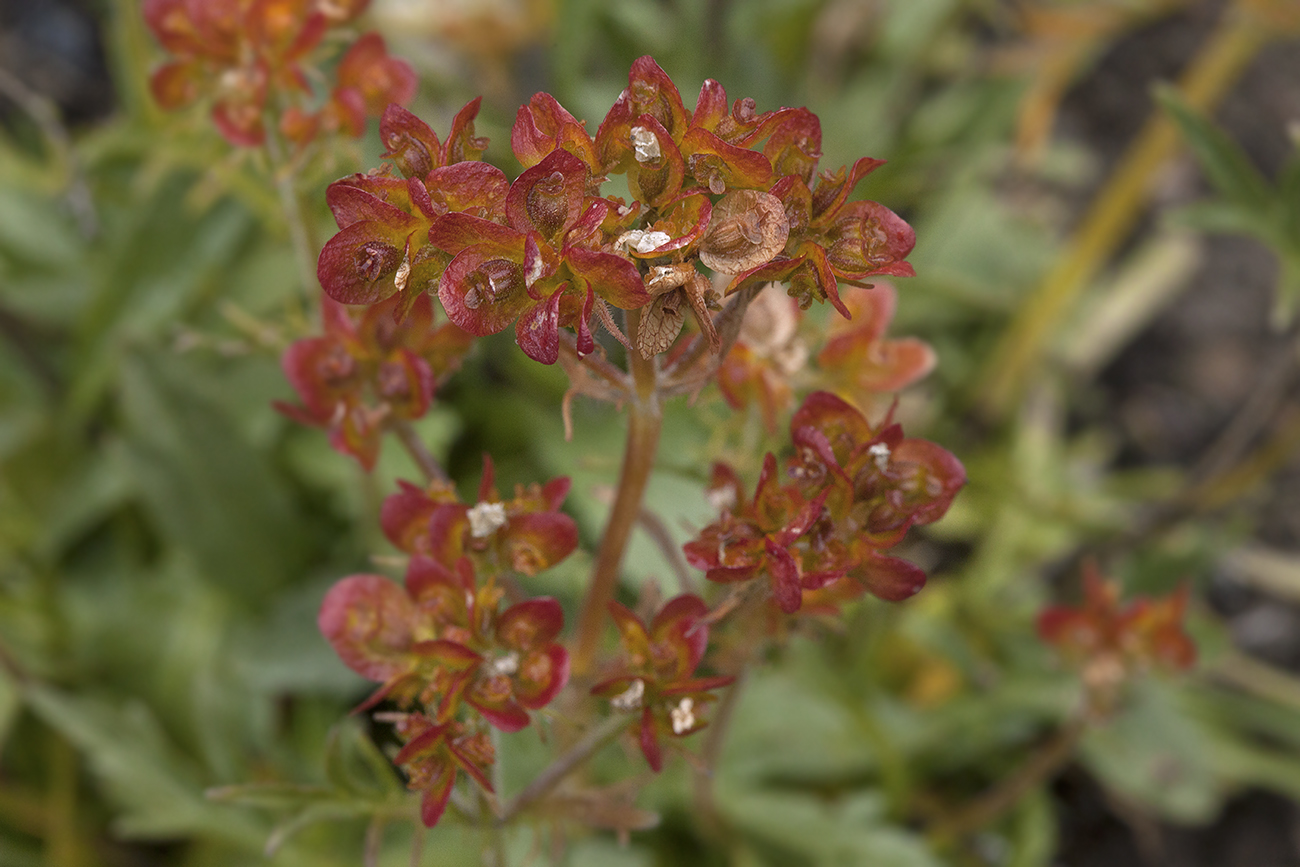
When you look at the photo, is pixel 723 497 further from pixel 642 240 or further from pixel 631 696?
pixel 642 240

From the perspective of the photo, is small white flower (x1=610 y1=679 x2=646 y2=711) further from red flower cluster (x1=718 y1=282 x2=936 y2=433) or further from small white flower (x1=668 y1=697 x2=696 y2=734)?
red flower cluster (x1=718 y1=282 x2=936 y2=433)

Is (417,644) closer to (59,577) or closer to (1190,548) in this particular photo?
(59,577)

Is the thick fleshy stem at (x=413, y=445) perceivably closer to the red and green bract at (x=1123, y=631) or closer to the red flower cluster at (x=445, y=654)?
the red flower cluster at (x=445, y=654)

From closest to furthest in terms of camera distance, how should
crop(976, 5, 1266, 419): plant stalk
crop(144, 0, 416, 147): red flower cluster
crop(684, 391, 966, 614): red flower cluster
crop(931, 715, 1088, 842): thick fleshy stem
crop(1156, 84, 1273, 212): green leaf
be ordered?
crop(684, 391, 966, 614): red flower cluster
crop(144, 0, 416, 147): red flower cluster
crop(1156, 84, 1273, 212): green leaf
crop(931, 715, 1088, 842): thick fleshy stem
crop(976, 5, 1266, 419): plant stalk

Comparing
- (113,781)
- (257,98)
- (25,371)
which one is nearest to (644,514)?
(257,98)

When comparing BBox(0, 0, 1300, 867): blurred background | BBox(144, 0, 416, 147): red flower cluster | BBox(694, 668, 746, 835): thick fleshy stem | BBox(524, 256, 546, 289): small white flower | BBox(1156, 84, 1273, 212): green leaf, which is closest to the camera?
BBox(524, 256, 546, 289): small white flower

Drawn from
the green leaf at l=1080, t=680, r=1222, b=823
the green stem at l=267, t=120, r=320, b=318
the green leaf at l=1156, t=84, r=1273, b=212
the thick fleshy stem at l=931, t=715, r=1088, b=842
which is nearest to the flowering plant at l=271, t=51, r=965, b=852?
the green stem at l=267, t=120, r=320, b=318
